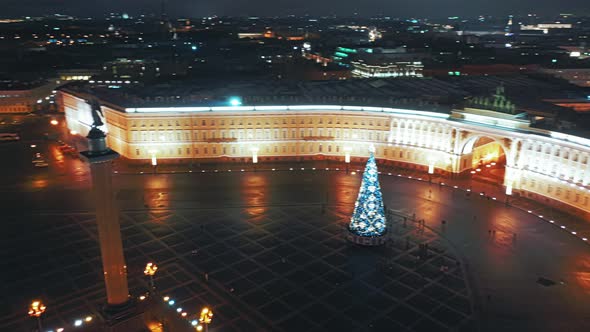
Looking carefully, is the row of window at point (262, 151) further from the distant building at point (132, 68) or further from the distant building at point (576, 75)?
the distant building at point (576, 75)

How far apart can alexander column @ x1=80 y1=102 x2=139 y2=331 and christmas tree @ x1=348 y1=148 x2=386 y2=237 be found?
25898mm

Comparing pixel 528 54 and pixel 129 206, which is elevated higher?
pixel 528 54

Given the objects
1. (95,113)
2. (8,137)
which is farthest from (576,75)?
(8,137)

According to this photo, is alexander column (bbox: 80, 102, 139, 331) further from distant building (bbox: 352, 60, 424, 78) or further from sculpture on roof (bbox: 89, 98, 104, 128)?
distant building (bbox: 352, 60, 424, 78)

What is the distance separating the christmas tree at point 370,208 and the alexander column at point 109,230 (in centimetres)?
2590

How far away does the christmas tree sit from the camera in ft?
174

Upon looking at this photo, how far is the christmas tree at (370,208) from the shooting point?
5312cm

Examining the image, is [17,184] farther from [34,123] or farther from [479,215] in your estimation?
[479,215]

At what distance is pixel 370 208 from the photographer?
5397 cm

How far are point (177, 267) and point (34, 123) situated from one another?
90.2 metres

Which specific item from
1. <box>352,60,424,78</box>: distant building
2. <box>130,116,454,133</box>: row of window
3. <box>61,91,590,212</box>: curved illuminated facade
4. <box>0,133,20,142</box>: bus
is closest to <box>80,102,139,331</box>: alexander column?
<box>130,116,454,133</box>: row of window

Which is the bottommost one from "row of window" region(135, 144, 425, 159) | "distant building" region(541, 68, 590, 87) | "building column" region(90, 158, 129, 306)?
"row of window" region(135, 144, 425, 159)

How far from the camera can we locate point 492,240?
56438 mm

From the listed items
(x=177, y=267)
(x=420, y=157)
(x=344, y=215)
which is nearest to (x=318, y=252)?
(x=344, y=215)
